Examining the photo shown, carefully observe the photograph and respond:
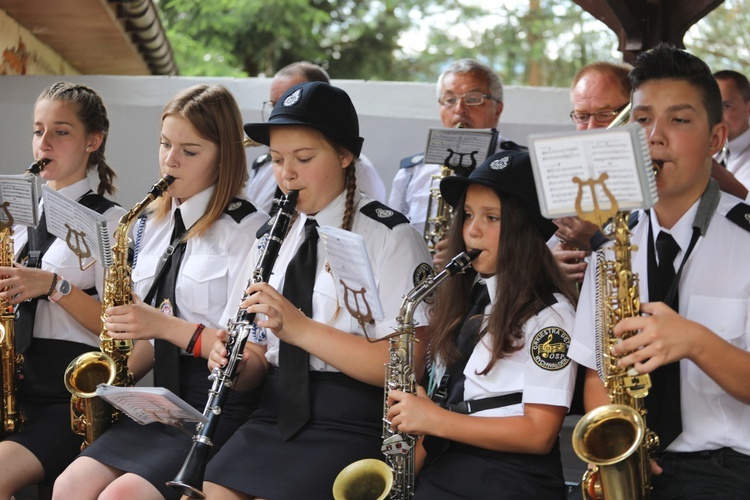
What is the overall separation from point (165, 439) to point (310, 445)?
0.62 metres

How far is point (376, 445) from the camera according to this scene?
331 centimetres

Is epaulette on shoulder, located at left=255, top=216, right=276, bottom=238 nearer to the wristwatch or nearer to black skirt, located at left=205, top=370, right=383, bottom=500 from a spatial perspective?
black skirt, located at left=205, top=370, right=383, bottom=500

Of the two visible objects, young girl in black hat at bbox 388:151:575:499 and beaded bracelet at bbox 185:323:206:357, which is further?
beaded bracelet at bbox 185:323:206:357

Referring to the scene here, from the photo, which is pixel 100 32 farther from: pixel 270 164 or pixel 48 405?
pixel 48 405

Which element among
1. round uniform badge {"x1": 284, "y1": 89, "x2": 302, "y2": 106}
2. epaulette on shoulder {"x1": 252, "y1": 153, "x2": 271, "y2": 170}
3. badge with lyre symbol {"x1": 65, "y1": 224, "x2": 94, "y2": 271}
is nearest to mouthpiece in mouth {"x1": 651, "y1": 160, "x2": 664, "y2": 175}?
round uniform badge {"x1": 284, "y1": 89, "x2": 302, "y2": 106}

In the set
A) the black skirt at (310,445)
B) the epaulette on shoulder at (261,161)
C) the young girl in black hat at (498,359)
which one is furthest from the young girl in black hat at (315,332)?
the epaulette on shoulder at (261,161)

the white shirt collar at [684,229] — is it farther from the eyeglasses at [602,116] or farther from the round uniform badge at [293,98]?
the eyeglasses at [602,116]

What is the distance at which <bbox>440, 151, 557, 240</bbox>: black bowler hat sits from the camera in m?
3.18

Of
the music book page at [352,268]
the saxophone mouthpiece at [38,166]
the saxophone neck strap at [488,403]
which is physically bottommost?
the saxophone neck strap at [488,403]

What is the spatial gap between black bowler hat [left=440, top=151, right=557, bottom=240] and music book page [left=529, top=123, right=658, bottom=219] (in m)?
0.66

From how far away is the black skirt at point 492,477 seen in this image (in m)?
2.91

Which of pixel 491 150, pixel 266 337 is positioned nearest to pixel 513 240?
pixel 266 337

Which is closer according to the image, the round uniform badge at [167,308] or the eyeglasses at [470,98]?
the round uniform badge at [167,308]

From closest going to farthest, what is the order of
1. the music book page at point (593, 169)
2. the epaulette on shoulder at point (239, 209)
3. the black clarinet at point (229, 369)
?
the music book page at point (593, 169) → the black clarinet at point (229, 369) → the epaulette on shoulder at point (239, 209)
